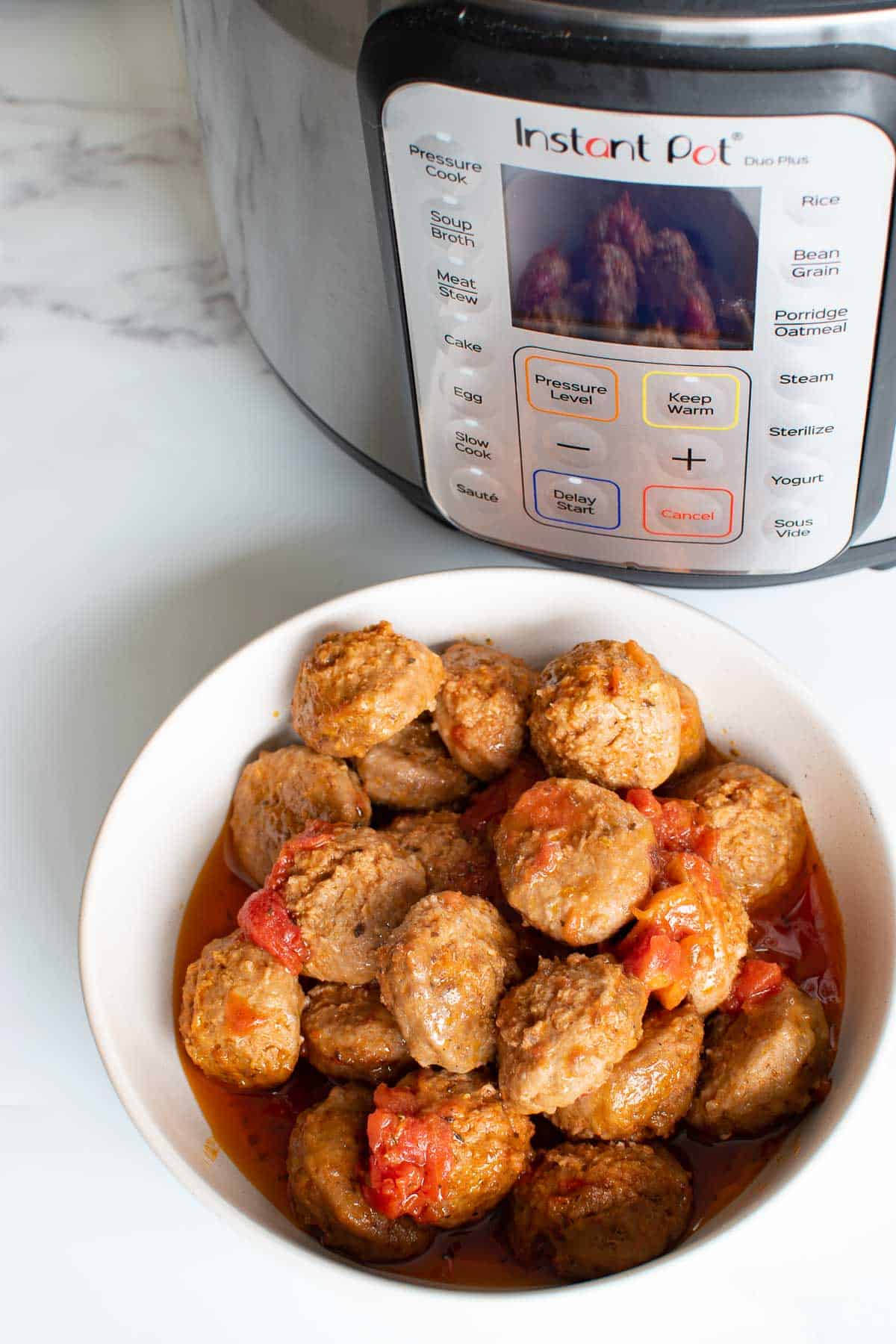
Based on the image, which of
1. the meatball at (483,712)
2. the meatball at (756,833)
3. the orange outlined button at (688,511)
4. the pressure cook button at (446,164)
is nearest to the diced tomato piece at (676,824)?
the meatball at (756,833)

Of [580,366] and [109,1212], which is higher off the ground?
[580,366]

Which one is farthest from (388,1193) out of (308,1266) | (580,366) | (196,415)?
(196,415)

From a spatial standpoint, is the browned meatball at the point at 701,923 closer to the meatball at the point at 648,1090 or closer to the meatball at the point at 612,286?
the meatball at the point at 648,1090

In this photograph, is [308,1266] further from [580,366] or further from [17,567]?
[17,567]

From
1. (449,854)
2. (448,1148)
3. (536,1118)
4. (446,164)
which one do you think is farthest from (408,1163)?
(446,164)

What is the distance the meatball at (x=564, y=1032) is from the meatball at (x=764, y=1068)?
0.28ft

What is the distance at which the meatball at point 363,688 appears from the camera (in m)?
1.05

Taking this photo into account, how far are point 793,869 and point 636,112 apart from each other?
22.1 inches

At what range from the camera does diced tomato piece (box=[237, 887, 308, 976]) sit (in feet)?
3.25

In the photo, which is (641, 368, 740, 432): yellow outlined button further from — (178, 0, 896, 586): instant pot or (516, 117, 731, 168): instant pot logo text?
(516, 117, 731, 168): instant pot logo text

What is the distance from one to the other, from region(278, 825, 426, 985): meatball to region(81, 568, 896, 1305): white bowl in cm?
12

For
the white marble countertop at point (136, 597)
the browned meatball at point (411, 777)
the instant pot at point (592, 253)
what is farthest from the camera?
the browned meatball at point (411, 777)

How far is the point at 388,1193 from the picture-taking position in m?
0.89

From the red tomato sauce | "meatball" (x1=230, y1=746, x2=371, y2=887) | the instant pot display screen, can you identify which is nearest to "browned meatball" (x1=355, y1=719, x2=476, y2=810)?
"meatball" (x1=230, y1=746, x2=371, y2=887)
